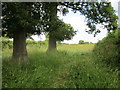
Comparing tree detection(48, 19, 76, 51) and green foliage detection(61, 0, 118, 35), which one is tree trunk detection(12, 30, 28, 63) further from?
green foliage detection(61, 0, 118, 35)

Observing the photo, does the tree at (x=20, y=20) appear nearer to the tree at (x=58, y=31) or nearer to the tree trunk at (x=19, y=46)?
the tree trunk at (x=19, y=46)

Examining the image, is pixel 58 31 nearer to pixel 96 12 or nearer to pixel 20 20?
pixel 20 20

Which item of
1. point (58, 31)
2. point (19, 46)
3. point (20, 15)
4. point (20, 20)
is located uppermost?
point (20, 15)

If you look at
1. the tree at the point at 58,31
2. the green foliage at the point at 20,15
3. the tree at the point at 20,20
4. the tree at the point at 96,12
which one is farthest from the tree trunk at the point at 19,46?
the tree at the point at 96,12

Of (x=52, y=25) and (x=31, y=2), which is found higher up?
(x=31, y=2)

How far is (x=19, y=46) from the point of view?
22.1 ft

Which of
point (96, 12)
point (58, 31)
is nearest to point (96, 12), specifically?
point (96, 12)

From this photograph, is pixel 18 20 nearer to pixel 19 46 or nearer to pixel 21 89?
pixel 19 46

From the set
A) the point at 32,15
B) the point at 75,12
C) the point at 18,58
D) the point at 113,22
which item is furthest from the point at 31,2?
the point at 113,22

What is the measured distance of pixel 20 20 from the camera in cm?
541

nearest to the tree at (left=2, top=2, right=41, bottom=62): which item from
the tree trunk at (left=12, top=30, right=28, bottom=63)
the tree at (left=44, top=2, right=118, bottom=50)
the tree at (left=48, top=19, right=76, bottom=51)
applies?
the tree trunk at (left=12, top=30, right=28, bottom=63)

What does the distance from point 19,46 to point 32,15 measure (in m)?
1.90

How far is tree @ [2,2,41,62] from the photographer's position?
5.50 m

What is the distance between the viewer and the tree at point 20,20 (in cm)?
550
